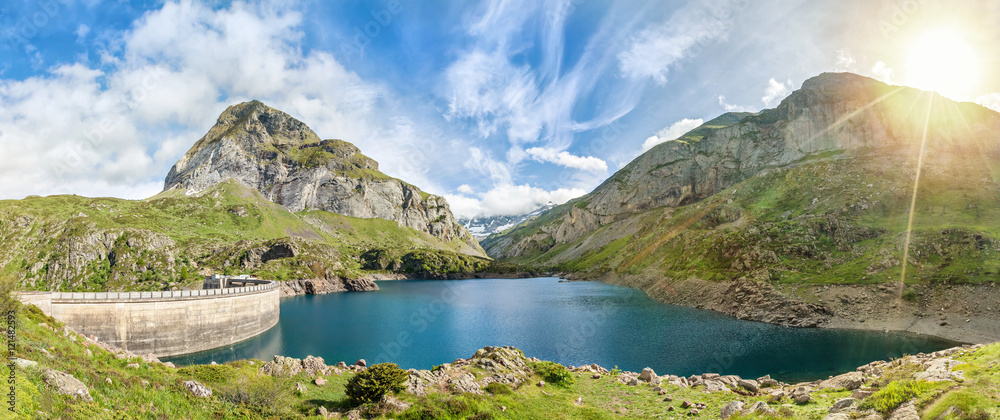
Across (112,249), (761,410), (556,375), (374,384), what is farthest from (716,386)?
(112,249)

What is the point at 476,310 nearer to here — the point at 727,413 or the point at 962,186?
the point at 727,413

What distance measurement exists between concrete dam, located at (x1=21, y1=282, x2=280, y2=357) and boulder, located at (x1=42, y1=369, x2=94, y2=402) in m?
43.0

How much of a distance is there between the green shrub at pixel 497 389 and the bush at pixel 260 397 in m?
12.1

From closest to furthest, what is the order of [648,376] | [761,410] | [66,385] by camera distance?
[66,385], [761,410], [648,376]

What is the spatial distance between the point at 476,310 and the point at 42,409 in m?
85.8

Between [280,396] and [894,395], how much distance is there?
28881 mm

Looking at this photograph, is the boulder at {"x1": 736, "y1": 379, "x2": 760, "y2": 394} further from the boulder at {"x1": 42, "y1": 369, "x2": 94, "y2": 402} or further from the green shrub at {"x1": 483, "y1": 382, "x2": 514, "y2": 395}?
the boulder at {"x1": 42, "y1": 369, "x2": 94, "y2": 402}

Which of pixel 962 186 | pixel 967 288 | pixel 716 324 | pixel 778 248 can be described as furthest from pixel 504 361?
pixel 962 186

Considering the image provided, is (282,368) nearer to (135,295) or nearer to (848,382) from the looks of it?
(848,382)

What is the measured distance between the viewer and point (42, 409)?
40.8 feet

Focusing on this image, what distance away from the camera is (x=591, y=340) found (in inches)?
2346

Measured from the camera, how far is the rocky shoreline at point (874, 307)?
54438 millimetres

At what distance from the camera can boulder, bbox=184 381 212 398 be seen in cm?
1944

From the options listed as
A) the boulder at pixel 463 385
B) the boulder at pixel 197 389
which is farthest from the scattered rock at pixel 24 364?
the boulder at pixel 463 385
